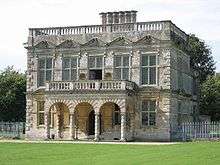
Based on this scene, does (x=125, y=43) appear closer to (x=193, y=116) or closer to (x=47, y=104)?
(x=47, y=104)

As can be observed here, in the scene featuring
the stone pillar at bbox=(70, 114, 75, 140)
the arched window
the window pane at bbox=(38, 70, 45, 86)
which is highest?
the window pane at bbox=(38, 70, 45, 86)

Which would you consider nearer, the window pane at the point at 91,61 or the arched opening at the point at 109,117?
the arched opening at the point at 109,117

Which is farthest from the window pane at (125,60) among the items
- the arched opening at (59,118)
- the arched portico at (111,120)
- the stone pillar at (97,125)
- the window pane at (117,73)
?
the arched opening at (59,118)

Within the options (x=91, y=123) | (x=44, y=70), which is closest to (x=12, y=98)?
(x=44, y=70)

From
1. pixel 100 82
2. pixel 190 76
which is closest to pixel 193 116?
pixel 190 76

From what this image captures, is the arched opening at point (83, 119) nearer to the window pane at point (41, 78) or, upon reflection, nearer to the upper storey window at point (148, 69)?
the window pane at point (41, 78)

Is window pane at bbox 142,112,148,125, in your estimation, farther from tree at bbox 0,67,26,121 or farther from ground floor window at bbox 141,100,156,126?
tree at bbox 0,67,26,121

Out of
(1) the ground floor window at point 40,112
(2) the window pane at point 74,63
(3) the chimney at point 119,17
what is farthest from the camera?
(3) the chimney at point 119,17

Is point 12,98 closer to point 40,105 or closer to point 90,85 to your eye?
point 40,105

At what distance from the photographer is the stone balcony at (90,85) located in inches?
1582

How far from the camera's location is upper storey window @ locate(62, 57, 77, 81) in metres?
44.6

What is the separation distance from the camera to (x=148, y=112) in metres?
42.3

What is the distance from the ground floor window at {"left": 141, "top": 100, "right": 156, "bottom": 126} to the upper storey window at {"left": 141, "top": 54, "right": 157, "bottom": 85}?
1561 millimetres

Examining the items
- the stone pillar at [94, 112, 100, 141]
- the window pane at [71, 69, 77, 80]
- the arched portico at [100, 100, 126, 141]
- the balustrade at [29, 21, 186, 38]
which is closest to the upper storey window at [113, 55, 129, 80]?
the arched portico at [100, 100, 126, 141]
